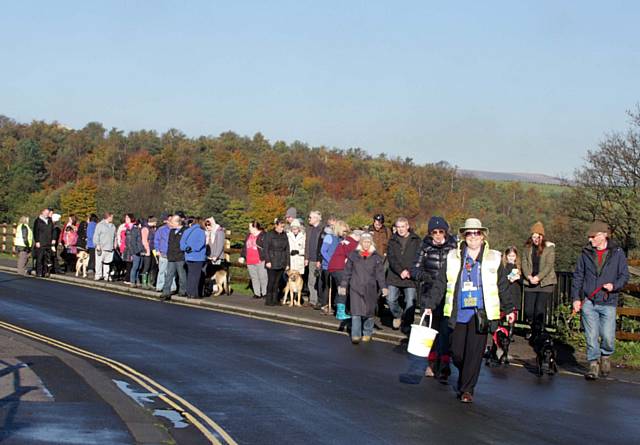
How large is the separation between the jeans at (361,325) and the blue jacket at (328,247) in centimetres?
370

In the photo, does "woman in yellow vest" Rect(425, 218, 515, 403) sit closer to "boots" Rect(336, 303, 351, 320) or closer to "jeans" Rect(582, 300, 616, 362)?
"jeans" Rect(582, 300, 616, 362)

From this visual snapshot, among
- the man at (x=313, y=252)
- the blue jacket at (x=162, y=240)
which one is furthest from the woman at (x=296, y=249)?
the blue jacket at (x=162, y=240)

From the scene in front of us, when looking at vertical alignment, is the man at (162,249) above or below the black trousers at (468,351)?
above

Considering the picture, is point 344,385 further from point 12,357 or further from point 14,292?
point 14,292

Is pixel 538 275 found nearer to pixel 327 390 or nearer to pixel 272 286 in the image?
pixel 327 390

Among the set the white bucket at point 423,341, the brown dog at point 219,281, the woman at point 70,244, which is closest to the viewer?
the white bucket at point 423,341

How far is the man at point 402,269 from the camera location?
59.8ft

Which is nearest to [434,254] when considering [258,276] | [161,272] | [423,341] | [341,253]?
[423,341]

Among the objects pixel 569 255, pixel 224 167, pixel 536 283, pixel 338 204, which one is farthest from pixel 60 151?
pixel 536 283

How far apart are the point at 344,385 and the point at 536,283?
532 cm

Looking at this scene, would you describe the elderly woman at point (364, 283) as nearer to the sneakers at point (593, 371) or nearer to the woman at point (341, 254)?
the woman at point (341, 254)

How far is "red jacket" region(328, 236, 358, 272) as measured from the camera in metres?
20.1

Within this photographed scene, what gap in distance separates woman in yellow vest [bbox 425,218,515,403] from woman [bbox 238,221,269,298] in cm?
1314

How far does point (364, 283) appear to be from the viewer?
17141 millimetres
